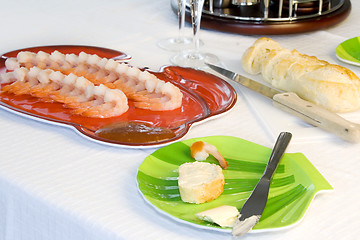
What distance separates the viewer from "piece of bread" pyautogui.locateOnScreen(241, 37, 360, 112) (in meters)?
1.05

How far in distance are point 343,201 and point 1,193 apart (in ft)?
1.62

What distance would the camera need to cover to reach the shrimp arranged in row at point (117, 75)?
3.52ft

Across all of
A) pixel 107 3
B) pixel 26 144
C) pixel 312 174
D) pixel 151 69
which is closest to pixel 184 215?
pixel 312 174

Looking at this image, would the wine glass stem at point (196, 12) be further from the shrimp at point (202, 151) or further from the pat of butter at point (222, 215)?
the pat of butter at point (222, 215)

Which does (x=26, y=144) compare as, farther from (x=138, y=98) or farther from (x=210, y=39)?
(x=210, y=39)

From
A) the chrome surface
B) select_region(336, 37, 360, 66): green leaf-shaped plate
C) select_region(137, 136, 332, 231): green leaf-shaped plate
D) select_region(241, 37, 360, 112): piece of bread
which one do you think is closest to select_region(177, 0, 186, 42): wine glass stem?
the chrome surface

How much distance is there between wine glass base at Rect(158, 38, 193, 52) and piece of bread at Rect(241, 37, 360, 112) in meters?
0.27

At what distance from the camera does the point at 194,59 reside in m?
1.34

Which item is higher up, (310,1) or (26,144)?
(310,1)

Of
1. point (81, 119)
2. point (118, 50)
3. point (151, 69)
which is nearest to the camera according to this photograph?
point (81, 119)

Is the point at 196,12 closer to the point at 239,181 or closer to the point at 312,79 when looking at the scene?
the point at 312,79

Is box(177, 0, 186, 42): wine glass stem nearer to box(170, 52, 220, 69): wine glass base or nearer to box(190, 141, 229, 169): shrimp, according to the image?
box(170, 52, 220, 69): wine glass base

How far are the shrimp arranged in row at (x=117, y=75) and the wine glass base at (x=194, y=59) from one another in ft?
0.67

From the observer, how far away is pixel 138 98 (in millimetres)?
1080
